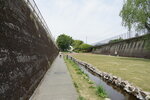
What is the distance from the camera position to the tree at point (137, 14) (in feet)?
53.8

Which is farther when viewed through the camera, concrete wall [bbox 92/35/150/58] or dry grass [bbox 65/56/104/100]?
concrete wall [bbox 92/35/150/58]

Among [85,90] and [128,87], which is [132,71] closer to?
[128,87]

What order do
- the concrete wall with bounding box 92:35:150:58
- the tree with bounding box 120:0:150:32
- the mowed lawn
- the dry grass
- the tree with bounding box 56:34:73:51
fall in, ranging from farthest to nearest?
the tree with bounding box 56:34:73:51, the concrete wall with bounding box 92:35:150:58, the tree with bounding box 120:0:150:32, the mowed lawn, the dry grass

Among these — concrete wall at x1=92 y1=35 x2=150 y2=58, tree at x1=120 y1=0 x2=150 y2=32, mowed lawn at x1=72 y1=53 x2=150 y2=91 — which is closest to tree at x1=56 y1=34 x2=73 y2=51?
concrete wall at x1=92 y1=35 x2=150 y2=58

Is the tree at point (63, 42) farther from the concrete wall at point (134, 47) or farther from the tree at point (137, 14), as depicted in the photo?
the tree at point (137, 14)

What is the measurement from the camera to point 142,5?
1694cm

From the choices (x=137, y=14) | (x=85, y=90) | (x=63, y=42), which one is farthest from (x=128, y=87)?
(x=63, y=42)

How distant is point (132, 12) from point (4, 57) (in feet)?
64.4

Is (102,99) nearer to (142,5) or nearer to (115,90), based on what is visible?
(115,90)

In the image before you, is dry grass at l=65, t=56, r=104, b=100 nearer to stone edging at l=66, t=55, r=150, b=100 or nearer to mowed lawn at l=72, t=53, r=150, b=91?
stone edging at l=66, t=55, r=150, b=100

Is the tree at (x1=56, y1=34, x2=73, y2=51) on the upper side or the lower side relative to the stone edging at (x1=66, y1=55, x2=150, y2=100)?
upper

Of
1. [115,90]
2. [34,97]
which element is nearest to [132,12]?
[115,90]

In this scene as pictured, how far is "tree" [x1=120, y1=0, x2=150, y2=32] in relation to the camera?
53.8 ft

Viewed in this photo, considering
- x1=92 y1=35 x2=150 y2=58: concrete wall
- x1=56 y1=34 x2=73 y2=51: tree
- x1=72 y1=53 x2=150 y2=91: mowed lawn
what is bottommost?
x1=72 y1=53 x2=150 y2=91: mowed lawn
